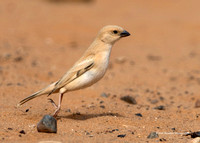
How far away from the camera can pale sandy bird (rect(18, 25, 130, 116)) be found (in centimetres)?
604

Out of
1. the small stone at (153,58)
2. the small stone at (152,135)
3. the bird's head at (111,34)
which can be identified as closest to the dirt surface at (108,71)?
the small stone at (153,58)

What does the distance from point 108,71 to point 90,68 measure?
15.7ft

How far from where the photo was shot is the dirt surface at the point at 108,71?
5672 mm

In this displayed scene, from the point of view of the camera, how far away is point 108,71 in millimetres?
10867

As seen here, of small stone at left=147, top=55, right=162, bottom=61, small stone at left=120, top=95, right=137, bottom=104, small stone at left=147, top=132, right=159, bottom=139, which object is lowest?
small stone at left=147, top=132, right=159, bottom=139

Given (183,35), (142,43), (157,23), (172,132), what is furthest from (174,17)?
(172,132)

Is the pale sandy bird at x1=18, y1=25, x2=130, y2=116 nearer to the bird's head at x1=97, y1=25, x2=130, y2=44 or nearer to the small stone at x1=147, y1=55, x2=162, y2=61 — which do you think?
the bird's head at x1=97, y1=25, x2=130, y2=44

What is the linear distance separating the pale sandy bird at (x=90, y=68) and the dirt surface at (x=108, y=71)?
480 mm

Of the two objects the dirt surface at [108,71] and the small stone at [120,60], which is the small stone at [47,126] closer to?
the dirt surface at [108,71]

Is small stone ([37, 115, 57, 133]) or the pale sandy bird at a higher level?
the pale sandy bird

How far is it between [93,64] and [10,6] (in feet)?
48.7

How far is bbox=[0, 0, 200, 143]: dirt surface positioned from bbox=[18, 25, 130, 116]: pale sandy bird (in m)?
0.48

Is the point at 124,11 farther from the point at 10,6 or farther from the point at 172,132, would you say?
the point at 172,132

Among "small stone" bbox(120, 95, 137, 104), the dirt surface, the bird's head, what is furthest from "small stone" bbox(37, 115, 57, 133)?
"small stone" bbox(120, 95, 137, 104)
